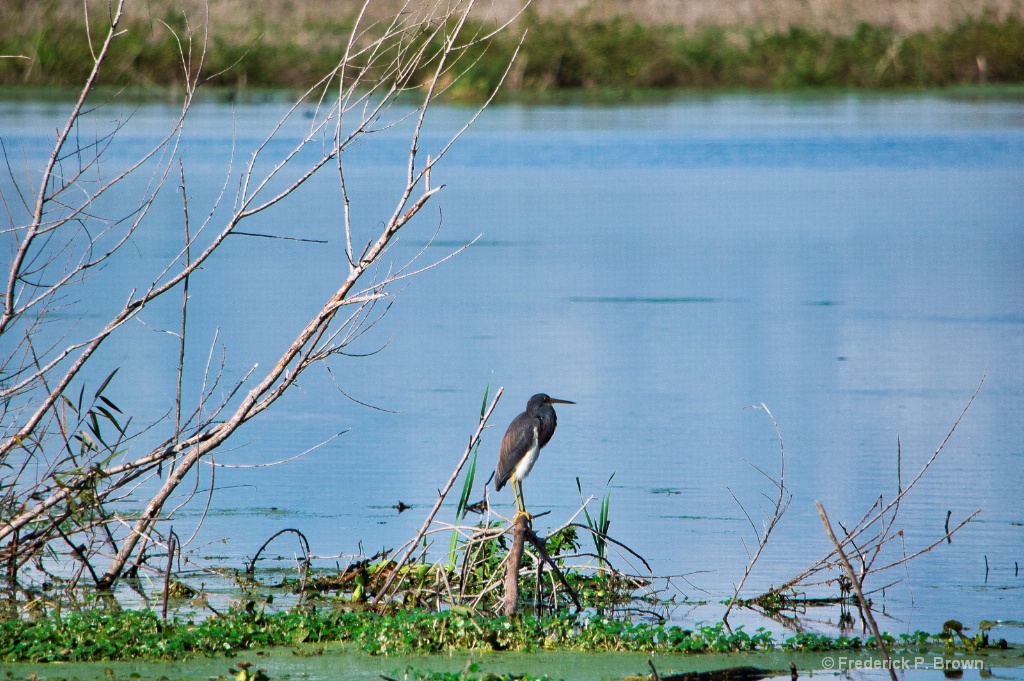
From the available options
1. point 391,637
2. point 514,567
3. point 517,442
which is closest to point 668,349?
point 517,442

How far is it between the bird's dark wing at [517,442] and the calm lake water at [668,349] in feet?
2.24

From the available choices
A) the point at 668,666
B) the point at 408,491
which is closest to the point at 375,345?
the point at 408,491

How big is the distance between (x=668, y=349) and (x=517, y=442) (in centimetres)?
431

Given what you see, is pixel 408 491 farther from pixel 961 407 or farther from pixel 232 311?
pixel 232 311

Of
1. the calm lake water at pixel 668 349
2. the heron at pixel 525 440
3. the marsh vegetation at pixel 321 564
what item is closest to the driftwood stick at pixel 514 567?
the marsh vegetation at pixel 321 564

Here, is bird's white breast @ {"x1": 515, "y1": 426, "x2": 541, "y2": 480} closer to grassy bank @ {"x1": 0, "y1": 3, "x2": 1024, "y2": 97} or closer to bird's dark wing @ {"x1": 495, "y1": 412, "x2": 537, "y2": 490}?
bird's dark wing @ {"x1": 495, "y1": 412, "x2": 537, "y2": 490}

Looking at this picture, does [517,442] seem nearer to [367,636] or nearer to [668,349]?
[367,636]

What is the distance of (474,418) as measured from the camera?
738cm

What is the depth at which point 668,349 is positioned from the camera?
9.10 m

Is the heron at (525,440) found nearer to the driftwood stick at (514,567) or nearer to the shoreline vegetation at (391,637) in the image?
the driftwood stick at (514,567)

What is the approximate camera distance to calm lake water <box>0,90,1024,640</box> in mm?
5707

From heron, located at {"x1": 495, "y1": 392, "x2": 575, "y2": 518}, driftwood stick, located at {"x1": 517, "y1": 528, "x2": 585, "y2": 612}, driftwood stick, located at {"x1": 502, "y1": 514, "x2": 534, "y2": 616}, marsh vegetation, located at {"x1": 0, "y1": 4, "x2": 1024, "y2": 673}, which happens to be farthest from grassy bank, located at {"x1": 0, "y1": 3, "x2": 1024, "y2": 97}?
driftwood stick, located at {"x1": 502, "y1": 514, "x2": 534, "y2": 616}

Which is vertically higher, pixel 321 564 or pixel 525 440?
pixel 525 440

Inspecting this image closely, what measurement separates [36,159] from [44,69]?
964 centimetres
